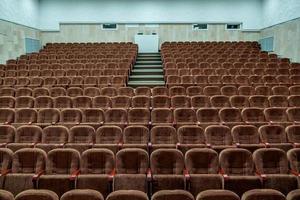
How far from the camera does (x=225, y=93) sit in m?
4.73

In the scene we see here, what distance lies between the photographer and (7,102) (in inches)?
171

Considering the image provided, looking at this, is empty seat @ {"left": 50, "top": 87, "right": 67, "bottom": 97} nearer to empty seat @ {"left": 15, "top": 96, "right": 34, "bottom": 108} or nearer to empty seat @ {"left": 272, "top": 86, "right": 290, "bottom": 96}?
empty seat @ {"left": 15, "top": 96, "right": 34, "bottom": 108}

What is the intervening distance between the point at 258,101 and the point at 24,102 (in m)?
3.15

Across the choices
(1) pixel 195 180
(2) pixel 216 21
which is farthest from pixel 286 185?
(2) pixel 216 21

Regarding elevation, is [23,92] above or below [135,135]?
above

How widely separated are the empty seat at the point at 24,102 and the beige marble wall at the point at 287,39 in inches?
238

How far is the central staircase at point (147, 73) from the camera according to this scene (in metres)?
6.09

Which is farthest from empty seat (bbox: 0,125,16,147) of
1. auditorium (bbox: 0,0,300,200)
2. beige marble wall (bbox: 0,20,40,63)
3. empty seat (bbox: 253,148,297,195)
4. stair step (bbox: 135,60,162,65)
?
stair step (bbox: 135,60,162,65)

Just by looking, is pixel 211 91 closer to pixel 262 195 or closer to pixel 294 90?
pixel 294 90

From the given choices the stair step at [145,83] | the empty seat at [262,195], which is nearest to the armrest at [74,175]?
the empty seat at [262,195]

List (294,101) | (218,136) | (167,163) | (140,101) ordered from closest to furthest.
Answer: (167,163) < (218,136) < (294,101) < (140,101)

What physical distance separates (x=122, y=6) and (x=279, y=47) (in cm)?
510

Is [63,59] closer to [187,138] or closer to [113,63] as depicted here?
[113,63]

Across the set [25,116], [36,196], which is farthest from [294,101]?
[36,196]
